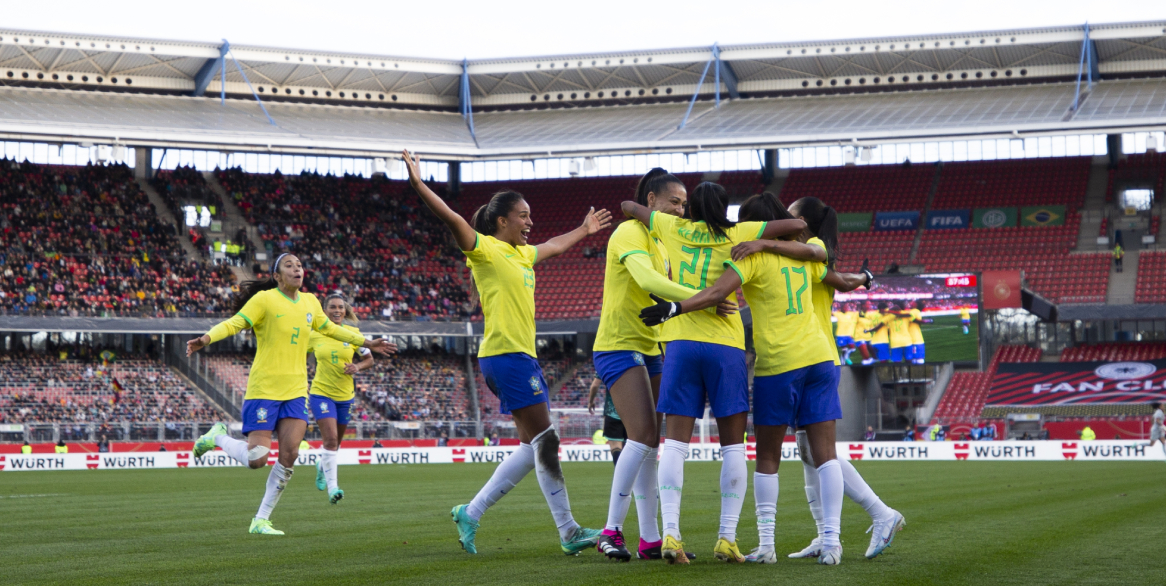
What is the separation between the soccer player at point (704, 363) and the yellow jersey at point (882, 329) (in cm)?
2993

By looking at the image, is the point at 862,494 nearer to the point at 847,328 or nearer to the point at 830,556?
the point at 830,556

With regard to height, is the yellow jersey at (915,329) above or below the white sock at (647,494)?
above

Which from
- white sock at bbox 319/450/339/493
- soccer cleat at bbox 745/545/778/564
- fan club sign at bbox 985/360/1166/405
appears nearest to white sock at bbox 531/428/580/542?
soccer cleat at bbox 745/545/778/564

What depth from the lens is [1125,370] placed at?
3947 centimetres

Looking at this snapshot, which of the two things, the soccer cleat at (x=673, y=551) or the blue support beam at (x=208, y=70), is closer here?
the soccer cleat at (x=673, y=551)

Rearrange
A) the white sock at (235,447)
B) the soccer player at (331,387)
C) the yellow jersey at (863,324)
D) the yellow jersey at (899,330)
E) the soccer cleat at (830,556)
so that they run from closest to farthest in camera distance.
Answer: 1. the soccer cleat at (830,556)
2. the white sock at (235,447)
3. the soccer player at (331,387)
4. the yellow jersey at (899,330)
5. the yellow jersey at (863,324)

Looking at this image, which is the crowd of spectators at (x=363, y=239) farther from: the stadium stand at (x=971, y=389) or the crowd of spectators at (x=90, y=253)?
the stadium stand at (x=971, y=389)

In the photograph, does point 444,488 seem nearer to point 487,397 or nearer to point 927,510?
point 927,510

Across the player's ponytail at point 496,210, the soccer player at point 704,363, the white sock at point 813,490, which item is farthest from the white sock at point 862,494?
the player's ponytail at point 496,210

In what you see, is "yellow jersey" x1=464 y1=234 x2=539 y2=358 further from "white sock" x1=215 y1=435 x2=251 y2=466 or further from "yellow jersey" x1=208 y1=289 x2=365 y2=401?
"white sock" x1=215 y1=435 x2=251 y2=466

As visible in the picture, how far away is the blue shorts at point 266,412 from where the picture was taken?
34.1ft

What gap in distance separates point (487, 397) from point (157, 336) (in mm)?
12292

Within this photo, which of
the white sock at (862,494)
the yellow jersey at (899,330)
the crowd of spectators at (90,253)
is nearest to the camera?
the white sock at (862,494)

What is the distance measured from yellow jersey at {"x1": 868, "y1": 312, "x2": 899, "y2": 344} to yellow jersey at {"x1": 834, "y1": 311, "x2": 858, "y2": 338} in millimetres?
545
